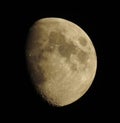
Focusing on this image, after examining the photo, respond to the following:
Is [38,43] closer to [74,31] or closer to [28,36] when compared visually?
[28,36]

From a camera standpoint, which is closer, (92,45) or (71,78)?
(71,78)

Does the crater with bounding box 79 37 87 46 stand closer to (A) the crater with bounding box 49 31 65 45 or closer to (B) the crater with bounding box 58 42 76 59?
(B) the crater with bounding box 58 42 76 59

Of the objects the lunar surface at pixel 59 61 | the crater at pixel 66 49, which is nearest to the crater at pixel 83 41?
the lunar surface at pixel 59 61

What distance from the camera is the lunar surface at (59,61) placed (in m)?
6.08

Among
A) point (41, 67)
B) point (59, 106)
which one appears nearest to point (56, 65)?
point (41, 67)

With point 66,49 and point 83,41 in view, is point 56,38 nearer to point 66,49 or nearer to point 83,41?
point 66,49

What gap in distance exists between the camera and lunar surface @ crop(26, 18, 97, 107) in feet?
19.9

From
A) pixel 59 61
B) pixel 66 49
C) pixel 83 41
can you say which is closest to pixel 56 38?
pixel 66 49

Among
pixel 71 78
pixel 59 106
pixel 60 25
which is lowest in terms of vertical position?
pixel 59 106

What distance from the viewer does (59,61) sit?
20.1 feet

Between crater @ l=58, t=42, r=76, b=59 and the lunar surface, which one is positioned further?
crater @ l=58, t=42, r=76, b=59

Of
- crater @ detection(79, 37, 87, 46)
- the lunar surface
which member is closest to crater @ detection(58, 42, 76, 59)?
the lunar surface

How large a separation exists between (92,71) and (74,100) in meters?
0.76

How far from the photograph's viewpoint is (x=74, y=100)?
22.1 feet
